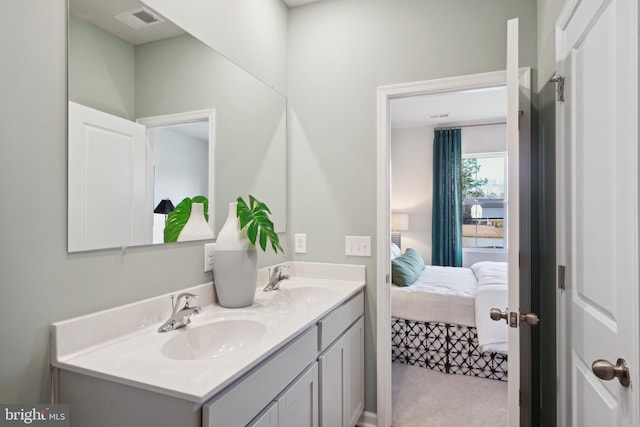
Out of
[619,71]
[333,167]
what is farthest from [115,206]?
[619,71]

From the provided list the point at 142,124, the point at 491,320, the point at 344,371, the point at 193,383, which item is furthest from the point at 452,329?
the point at 142,124

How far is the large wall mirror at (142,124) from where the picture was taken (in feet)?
3.64

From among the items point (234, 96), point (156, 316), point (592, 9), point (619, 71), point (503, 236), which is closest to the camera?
point (619, 71)

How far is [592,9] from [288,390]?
5.17ft

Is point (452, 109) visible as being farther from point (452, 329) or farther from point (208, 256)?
point (208, 256)

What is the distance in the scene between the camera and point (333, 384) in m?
1.63

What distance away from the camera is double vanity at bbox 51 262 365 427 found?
88 cm

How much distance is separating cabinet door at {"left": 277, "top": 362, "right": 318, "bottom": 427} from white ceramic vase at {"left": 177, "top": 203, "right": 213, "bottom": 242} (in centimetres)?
75

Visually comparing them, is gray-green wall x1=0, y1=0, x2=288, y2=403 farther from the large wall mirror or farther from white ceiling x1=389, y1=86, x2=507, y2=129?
white ceiling x1=389, y1=86, x2=507, y2=129

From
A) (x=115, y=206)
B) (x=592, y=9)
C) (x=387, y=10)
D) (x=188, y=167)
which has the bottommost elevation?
(x=115, y=206)

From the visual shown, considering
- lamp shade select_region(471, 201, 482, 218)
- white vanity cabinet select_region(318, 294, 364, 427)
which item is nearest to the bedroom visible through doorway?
lamp shade select_region(471, 201, 482, 218)

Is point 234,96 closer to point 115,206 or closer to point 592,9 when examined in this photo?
point 115,206

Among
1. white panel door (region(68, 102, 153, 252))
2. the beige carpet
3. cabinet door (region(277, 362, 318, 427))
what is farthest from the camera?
the beige carpet

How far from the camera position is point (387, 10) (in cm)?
209
